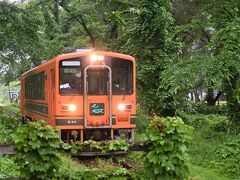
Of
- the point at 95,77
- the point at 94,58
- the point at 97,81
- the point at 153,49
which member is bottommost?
the point at 97,81

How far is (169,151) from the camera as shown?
696 cm

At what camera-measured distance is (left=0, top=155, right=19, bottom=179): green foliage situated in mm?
7893

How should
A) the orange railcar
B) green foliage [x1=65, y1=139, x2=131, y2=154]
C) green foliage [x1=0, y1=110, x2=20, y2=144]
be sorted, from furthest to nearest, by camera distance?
green foliage [x1=0, y1=110, x2=20, y2=144] → the orange railcar → green foliage [x1=65, y1=139, x2=131, y2=154]

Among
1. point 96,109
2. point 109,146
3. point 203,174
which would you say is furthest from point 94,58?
point 203,174

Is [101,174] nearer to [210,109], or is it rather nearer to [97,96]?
[97,96]

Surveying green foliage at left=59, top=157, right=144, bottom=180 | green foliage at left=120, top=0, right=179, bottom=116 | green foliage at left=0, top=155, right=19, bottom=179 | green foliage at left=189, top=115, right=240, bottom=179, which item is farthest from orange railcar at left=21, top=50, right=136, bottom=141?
green foliage at left=120, top=0, right=179, bottom=116

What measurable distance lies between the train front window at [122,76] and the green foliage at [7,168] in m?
4.32

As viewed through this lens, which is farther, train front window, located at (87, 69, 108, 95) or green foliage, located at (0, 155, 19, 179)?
train front window, located at (87, 69, 108, 95)

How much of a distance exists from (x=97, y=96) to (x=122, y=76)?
1015 mm

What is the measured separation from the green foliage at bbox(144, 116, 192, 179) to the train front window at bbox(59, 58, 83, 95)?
548 cm

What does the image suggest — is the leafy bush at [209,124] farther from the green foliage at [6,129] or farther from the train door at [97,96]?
the green foliage at [6,129]

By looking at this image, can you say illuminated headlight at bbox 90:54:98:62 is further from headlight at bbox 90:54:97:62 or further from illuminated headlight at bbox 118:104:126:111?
illuminated headlight at bbox 118:104:126:111

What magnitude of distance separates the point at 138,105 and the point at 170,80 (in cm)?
890

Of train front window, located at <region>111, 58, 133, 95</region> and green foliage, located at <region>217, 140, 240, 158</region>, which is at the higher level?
train front window, located at <region>111, 58, 133, 95</region>
